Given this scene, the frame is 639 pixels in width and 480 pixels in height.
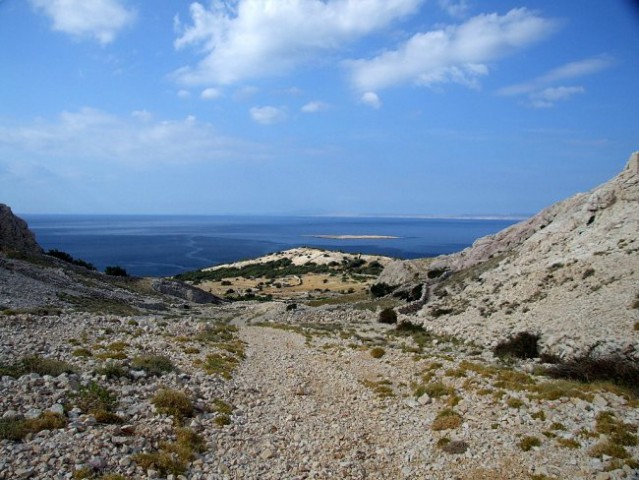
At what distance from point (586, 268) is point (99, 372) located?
22558 mm

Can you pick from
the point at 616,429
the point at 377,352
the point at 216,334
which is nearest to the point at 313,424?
the point at 616,429

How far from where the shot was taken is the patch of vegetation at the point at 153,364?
14.8 meters

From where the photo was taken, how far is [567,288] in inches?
914

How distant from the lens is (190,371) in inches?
633

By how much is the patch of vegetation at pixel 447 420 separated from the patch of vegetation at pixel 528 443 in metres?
1.76

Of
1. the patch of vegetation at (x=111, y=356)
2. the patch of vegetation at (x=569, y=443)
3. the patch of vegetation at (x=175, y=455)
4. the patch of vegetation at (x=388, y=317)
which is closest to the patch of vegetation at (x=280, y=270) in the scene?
the patch of vegetation at (x=388, y=317)

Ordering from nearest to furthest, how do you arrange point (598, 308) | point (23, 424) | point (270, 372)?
point (23, 424) → point (270, 372) → point (598, 308)

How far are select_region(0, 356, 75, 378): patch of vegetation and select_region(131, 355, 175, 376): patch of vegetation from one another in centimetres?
204

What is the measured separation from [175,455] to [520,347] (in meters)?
15.1

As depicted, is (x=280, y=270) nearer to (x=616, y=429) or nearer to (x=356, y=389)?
(x=356, y=389)

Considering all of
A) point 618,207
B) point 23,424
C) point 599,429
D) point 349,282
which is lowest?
point 349,282

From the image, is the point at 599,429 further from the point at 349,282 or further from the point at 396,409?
the point at 349,282

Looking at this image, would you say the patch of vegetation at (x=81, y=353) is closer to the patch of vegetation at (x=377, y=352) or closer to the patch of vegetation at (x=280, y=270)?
the patch of vegetation at (x=377, y=352)

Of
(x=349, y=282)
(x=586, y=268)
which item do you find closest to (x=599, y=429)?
(x=586, y=268)
